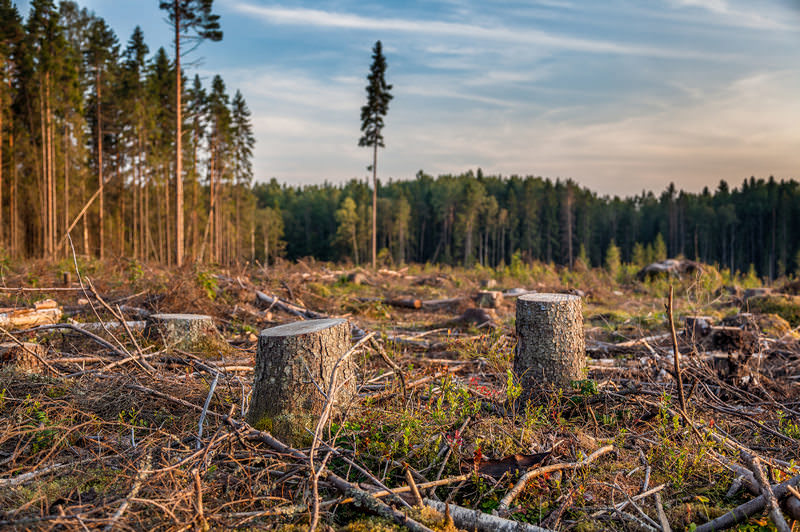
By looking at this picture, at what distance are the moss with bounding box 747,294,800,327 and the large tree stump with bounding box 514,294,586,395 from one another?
8822 millimetres

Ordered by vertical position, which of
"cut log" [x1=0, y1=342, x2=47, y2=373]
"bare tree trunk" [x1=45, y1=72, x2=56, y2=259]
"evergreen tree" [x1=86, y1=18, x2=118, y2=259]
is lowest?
"cut log" [x1=0, y1=342, x2=47, y2=373]

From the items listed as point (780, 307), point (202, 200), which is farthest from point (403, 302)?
point (202, 200)

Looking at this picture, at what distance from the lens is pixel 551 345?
4488 millimetres

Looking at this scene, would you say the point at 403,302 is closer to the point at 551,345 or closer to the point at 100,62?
the point at 551,345

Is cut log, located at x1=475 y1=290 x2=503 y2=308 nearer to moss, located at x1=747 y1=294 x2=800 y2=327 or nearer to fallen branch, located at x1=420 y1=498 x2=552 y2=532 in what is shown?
moss, located at x1=747 y1=294 x2=800 y2=327

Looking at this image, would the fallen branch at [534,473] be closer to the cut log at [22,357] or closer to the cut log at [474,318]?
the cut log at [22,357]

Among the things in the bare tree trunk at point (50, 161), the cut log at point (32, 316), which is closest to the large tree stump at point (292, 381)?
the cut log at point (32, 316)

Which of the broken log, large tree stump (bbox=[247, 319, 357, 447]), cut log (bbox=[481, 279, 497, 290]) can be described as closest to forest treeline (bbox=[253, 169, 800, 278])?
cut log (bbox=[481, 279, 497, 290])

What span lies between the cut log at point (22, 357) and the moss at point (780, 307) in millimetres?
13150

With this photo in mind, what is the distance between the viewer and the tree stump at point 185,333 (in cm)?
655

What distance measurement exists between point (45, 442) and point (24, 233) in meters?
37.0

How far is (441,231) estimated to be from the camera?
8238cm

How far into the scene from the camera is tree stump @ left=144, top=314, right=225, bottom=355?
6.55 meters

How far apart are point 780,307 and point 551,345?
31.6 ft
